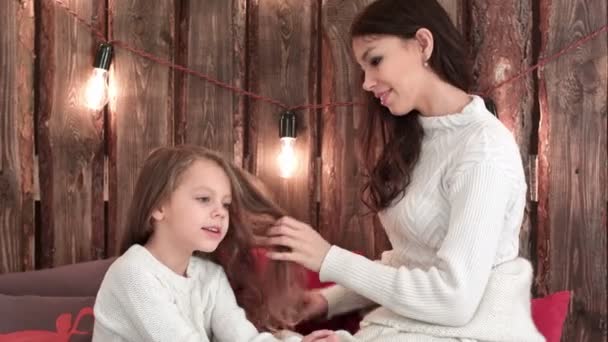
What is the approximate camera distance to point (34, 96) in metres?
2.67

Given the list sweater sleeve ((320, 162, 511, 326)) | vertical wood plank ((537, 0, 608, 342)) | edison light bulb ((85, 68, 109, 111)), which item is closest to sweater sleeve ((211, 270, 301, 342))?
sweater sleeve ((320, 162, 511, 326))

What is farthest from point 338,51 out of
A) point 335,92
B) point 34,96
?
point 34,96

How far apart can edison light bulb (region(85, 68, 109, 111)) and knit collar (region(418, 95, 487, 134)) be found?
121 cm

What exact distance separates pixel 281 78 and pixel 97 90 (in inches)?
26.9

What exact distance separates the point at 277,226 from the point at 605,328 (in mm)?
1406

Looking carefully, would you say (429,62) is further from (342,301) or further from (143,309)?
(143,309)

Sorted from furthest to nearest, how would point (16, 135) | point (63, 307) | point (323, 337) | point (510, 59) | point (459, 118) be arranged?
1. point (510, 59)
2. point (16, 135)
3. point (63, 307)
4. point (459, 118)
5. point (323, 337)

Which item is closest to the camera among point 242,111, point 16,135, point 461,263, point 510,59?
point 461,263

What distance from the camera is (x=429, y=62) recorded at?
2021 mm

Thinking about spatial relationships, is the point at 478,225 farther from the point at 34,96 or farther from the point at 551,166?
the point at 34,96

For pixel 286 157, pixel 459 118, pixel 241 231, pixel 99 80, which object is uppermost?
pixel 99 80

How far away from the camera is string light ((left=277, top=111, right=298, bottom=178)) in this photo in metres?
2.80

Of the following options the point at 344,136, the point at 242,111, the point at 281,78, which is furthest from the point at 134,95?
the point at 344,136

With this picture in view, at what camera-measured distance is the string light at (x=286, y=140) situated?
2801 mm
